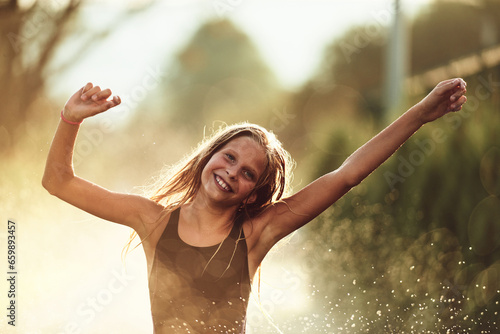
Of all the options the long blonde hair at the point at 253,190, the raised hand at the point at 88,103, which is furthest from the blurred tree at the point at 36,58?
the raised hand at the point at 88,103

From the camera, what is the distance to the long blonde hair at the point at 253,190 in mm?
2957

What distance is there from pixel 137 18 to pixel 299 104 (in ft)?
47.6

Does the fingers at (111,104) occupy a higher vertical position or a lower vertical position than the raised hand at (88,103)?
lower

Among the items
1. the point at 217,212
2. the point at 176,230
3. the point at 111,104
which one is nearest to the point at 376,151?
the point at 217,212

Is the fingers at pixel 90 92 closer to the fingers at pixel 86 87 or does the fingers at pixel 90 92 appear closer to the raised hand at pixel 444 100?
the fingers at pixel 86 87

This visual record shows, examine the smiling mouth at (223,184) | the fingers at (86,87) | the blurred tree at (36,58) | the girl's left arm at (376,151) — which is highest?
the blurred tree at (36,58)

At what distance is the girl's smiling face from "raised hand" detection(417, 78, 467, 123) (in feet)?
2.25

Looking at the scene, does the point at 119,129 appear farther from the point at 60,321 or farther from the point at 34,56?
the point at 60,321

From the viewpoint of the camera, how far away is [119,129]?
14.4 metres

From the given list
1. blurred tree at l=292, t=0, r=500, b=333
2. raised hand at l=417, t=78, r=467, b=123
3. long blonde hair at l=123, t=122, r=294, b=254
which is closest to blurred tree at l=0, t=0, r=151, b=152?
blurred tree at l=292, t=0, r=500, b=333

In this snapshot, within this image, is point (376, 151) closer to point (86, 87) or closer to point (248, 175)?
point (248, 175)

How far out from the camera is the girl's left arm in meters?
2.64

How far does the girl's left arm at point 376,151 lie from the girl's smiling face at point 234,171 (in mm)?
215

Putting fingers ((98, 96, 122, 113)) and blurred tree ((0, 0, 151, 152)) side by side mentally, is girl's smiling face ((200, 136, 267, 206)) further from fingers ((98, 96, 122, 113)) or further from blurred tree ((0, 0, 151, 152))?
blurred tree ((0, 0, 151, 152))
